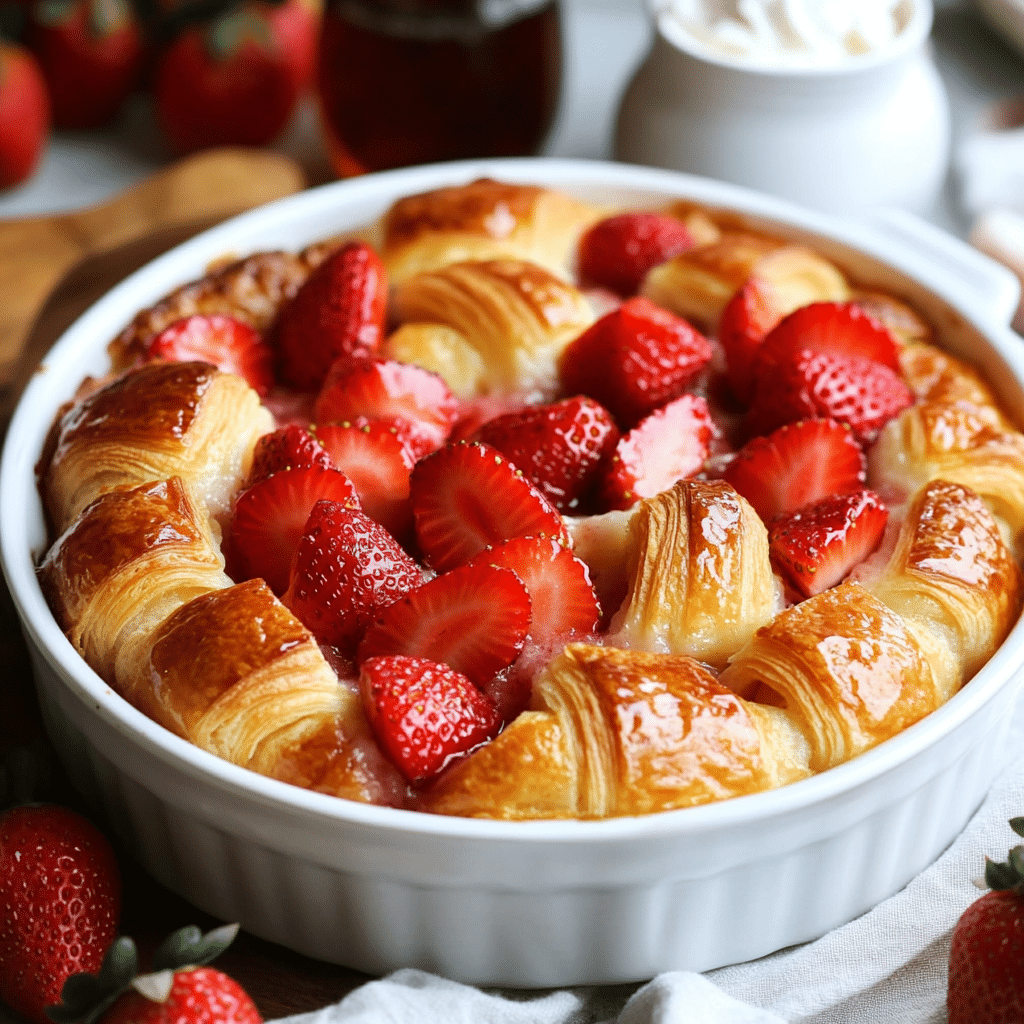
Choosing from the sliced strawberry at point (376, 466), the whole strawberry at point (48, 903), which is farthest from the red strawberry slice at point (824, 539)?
the whole strawberry at point (48, 903)

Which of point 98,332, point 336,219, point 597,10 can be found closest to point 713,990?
point 98,332

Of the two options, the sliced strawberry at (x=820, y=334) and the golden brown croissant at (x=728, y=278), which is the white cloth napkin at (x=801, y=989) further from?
the golden brown croissant at (x=728, y=278)

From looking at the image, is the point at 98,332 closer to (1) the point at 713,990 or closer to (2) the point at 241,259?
(2) the point at 241,259

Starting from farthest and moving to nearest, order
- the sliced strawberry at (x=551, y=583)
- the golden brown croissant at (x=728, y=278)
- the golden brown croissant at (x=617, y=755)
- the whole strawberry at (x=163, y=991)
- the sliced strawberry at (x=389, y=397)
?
the golden brown croissant at (x=728, y=278)
the sliced strawberry at (x=389, y=397)
the sliced strawberry at (x=551, y=583)
the golden brown croissant at (x=617, y=755)
the whole strawberry at (x=163, y=991)

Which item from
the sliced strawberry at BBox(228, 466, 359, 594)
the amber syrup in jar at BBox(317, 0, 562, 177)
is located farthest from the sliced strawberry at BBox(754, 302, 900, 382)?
the amber syrup in jar at BBox(317, 0, 562, 177)

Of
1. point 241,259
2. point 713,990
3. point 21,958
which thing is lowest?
point 21,958

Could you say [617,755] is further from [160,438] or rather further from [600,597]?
[160,438]

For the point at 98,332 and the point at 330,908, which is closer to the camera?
the point at 330,908
